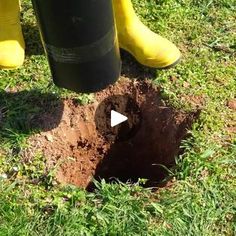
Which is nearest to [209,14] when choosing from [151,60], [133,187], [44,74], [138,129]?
[151,60]

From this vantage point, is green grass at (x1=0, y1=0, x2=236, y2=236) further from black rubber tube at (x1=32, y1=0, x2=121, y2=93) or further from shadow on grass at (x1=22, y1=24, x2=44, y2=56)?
black rubber tube at (x1=32, y1=0, x2=121, y2=93)

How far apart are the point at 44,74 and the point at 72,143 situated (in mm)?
482

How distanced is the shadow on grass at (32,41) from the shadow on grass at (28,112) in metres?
0.34

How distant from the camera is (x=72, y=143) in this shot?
115 inches

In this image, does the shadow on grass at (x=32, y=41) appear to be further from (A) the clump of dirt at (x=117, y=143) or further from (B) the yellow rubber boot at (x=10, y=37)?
(A) the clump of dirt at (x=117, y=143)

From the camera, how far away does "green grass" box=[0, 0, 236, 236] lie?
2531 millimetres

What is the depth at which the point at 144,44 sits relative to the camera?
3094 millimetres

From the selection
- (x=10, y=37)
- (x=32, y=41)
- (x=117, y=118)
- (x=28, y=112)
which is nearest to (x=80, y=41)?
(x=28, y=112)

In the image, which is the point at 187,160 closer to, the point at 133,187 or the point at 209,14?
the point at 133,187

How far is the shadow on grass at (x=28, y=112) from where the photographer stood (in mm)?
2883

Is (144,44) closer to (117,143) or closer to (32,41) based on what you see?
(117,143)

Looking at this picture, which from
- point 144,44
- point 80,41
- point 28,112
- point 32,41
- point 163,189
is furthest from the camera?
point 32,41

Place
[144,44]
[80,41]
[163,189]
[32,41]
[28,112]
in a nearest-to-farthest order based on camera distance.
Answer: [80,41] → [163,189] → [28,112] → [144,44] → [32,41]

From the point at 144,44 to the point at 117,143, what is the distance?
611 mm
